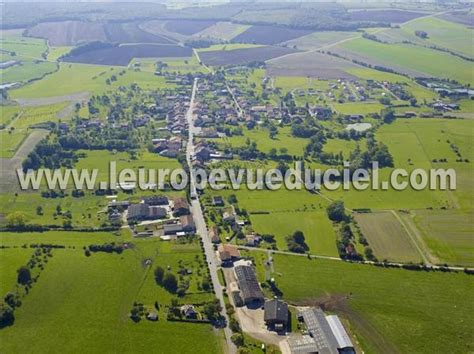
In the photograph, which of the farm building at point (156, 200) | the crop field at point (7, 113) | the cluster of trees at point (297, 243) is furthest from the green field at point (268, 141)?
the crop field at point (7, 113)

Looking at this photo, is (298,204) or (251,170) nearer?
(298,204)

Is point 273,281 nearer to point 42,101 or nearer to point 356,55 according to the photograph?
point 42,101

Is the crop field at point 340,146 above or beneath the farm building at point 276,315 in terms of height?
above

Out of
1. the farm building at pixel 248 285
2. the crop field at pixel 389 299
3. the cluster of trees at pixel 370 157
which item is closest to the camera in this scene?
the crop field at pixel 389 299

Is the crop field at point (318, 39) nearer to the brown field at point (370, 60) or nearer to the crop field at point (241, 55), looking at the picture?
the brown field at point (370, 60)

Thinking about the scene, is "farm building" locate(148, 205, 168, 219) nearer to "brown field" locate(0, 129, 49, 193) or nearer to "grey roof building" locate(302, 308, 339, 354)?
"brown field" locate(0, 129, 49, 193)

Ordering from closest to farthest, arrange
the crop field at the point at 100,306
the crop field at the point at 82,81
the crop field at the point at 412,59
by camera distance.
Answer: the crop field at the point at 100,306, the crop field at the point at 82,81, the crop field at the point at 412,59

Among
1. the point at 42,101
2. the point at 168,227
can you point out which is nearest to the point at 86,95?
the point at 42,101
